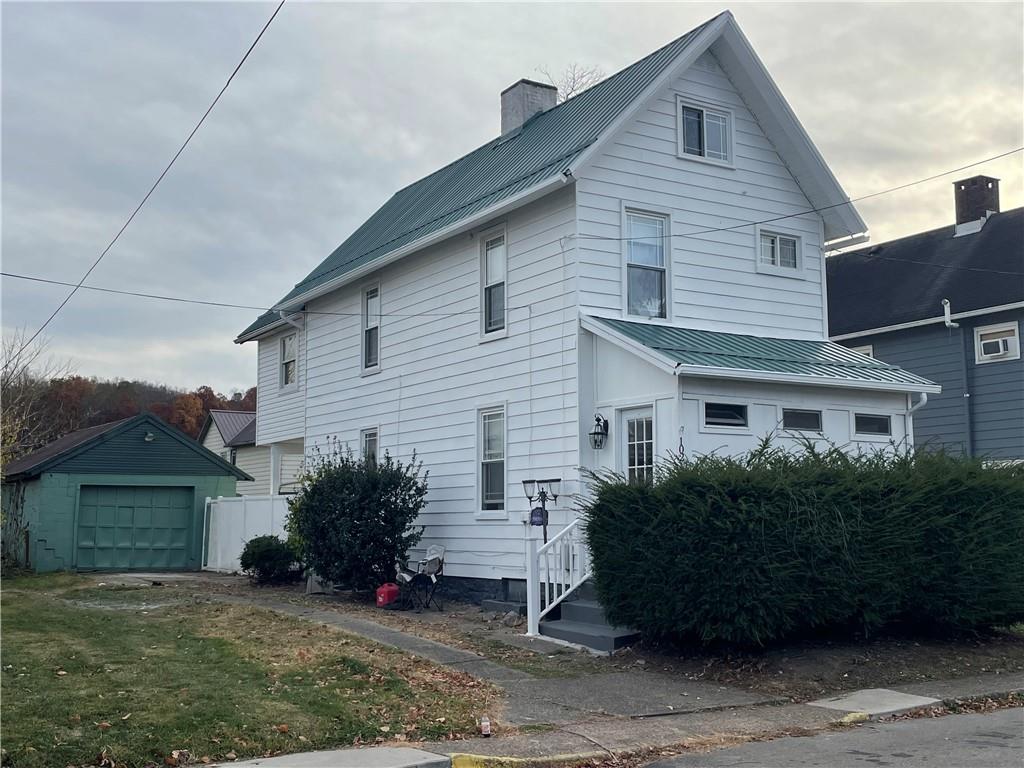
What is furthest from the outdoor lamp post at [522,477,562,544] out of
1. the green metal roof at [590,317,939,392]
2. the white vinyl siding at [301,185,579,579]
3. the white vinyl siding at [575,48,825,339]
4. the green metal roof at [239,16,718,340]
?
the green metal roof at [239,16,718,340]

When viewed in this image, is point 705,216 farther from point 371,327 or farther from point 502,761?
point 502,761

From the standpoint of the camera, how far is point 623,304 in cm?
1468

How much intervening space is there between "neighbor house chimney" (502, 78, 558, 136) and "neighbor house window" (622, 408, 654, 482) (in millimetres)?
8176

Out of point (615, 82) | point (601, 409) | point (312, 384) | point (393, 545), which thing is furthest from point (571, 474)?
point (312, 384)

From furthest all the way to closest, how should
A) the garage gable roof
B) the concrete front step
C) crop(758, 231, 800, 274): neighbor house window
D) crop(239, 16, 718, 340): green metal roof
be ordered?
the garage gable roof < crop(758, 231, 800, 274): neighbor house window < crop(239, 16, 718, 340): green metal roof < the concrete front step

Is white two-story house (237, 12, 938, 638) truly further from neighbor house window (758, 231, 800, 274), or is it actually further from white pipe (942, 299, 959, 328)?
white pipe (942, 299, 959, 328)

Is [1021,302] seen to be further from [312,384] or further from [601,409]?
[312,384]

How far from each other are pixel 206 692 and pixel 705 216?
33.4ft

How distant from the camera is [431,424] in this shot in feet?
57.8

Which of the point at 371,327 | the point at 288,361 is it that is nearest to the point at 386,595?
the point at 371,327


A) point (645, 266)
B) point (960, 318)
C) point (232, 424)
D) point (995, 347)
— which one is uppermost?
point (960, 318)

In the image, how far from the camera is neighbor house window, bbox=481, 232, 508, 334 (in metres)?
16.1

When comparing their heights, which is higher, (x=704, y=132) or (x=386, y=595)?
(x=704, y=132)

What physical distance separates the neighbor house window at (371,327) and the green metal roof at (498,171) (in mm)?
645
